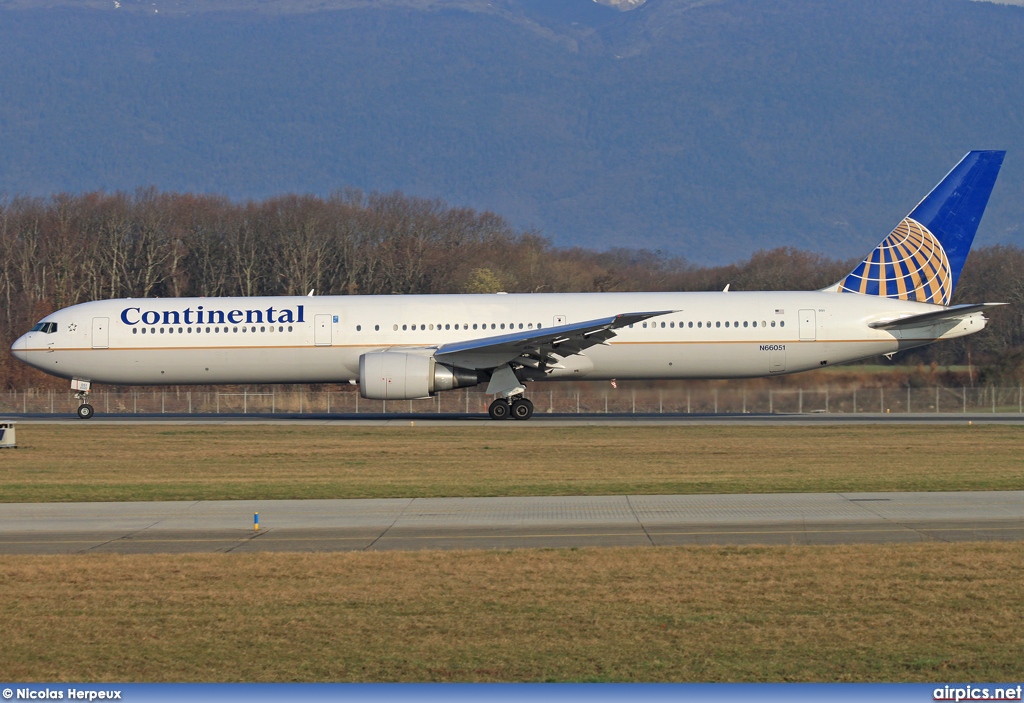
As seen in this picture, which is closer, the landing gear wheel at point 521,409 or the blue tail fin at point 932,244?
the landing gear wheel at point 521,409

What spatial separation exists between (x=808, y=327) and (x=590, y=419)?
263 inches

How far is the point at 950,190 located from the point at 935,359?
10.9 meters

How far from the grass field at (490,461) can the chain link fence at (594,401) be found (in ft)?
22.3

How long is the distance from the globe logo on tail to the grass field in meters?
6.16

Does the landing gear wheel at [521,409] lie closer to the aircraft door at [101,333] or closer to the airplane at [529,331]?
the airplane at [529,331]

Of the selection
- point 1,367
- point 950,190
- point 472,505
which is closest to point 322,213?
point 1,367

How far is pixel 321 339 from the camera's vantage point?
3416cm

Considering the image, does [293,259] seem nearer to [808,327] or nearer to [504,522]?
[808,327]

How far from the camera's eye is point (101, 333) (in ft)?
114

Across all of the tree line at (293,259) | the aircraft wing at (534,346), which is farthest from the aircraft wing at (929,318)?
the tree line at (293,259)

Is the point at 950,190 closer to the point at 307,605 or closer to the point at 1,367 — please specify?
the point at 307,605

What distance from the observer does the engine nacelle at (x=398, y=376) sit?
3189cm

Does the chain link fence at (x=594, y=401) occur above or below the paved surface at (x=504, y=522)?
above
